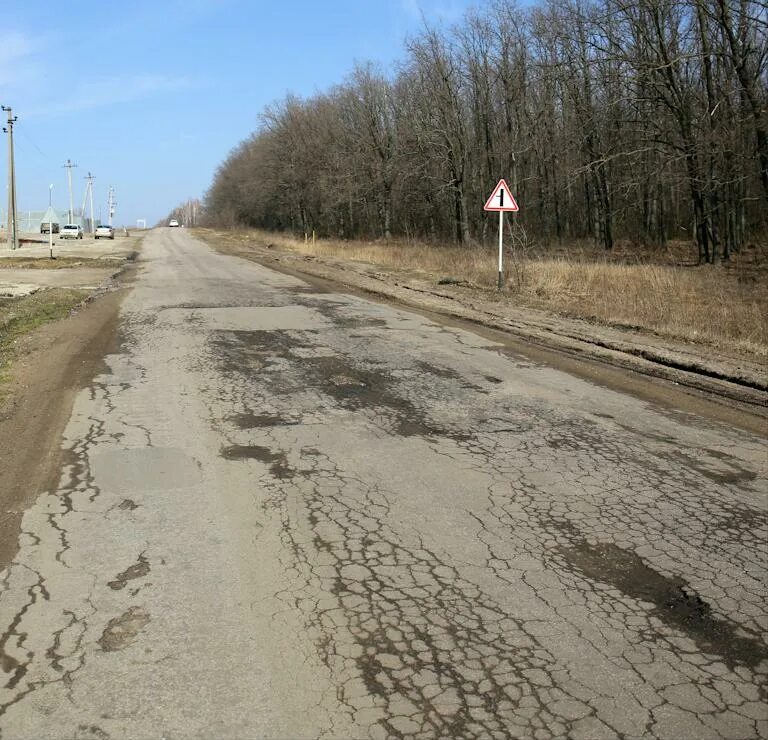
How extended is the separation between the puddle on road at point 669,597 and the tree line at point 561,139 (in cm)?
2243

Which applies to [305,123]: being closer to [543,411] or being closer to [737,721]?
[543,411]

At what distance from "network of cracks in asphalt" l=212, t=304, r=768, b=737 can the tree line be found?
21.0 m

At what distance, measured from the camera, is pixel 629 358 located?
33.0 feet

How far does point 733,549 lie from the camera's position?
4.12 m

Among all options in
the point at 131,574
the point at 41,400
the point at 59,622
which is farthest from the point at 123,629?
the point at 41,400

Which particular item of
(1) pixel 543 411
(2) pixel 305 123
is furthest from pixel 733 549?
(2) pixel 305 123

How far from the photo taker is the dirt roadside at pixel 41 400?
4.88 metres

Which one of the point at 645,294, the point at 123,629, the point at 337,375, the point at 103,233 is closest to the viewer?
the point at 123,629

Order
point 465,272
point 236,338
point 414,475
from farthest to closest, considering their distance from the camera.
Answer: point 465,272, point 236,338, point 414,475

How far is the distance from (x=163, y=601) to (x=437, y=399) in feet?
14.4

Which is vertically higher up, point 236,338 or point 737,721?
point 236,338

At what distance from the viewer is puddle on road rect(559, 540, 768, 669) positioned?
3.16m

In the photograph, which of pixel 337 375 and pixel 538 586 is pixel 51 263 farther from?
pixel 538 586

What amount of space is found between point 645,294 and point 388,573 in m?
14.6
